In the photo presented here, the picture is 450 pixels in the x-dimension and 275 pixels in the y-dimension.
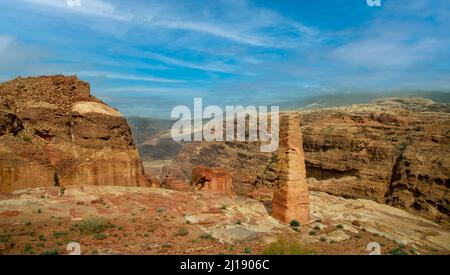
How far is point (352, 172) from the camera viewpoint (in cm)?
3734

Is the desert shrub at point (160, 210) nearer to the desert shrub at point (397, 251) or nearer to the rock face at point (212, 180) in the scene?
the desert shrub at point (397, 251)

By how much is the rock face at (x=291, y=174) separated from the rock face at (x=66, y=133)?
41.9 feet

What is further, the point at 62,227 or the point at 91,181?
the point at 91,181

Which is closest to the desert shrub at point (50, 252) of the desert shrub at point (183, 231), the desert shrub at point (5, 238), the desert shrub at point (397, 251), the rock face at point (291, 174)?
the desert shrub at point (5, 238)

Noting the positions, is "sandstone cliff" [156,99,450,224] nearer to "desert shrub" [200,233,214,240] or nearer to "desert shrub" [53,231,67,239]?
"desert shrub" [200,233,214,240]

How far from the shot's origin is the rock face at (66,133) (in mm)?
19734

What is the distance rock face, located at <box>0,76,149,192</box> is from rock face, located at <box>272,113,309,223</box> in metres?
12.8

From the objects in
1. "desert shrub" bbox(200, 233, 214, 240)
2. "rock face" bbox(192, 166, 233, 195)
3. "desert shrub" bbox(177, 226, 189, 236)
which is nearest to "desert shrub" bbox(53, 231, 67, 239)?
"desert shrub" bbox(177, 226, 189, 236)

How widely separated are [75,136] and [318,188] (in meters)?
26.1

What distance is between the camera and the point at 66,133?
22.9m

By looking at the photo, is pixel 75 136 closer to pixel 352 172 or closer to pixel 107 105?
pixel 107 105

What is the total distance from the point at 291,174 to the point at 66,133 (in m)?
15.9

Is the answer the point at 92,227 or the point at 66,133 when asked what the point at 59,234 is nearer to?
the point at 92,227
